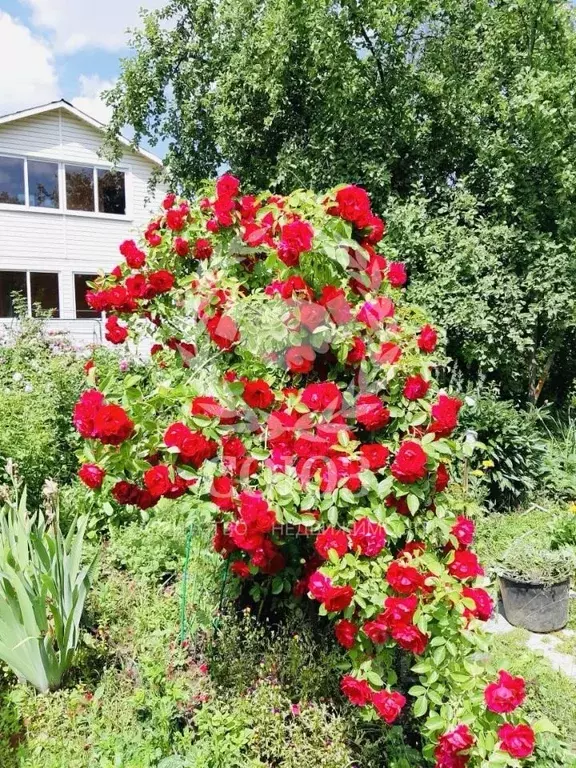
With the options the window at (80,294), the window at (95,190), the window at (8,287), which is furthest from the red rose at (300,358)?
the window at (95,190)

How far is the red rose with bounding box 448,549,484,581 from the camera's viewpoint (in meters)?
1.72

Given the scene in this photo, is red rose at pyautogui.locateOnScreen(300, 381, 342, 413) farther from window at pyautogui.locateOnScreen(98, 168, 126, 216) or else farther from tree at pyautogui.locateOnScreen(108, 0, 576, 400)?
window at pyautogui.locateOnScreen(98, 168, 126, 216)

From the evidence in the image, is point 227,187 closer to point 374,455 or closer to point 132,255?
point 132,255

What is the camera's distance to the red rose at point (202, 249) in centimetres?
239

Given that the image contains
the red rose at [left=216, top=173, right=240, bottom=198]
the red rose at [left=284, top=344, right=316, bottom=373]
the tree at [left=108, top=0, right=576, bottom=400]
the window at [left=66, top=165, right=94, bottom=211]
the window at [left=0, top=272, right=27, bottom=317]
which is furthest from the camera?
the window at [left=66, top=165, right=94, bottom=211]

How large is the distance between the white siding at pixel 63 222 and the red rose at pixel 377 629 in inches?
461

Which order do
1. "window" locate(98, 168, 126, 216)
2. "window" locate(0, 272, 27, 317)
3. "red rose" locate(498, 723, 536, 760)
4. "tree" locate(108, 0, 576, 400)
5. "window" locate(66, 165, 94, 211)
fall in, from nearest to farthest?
"red rose" locate(498, 723, 536, 760) < "tree" locate(108, 0, 576, 400) < "window" locate(0, 272, 27, 317) < "window" locate(66, 165, 94, 211) < "window" locate(98, 168, 126, 216)

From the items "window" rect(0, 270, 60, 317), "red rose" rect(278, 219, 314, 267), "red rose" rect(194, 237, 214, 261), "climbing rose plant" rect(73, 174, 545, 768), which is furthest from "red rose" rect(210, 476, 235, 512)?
"window" rect(0, 270, 60, 317)

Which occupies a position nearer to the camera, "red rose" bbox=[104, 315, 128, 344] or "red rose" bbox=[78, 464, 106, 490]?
"red rose" bbox=[78, 464, 106, 490]

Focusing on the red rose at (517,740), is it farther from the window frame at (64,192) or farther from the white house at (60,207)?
the window frame at (64,192)

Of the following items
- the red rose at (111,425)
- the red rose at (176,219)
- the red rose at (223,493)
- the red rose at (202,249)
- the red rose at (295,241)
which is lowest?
the red rose at (223,493)

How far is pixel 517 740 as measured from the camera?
148cm

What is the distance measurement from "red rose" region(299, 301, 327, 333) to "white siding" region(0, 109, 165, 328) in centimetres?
1123

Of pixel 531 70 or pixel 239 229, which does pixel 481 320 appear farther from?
pixel 239 229
